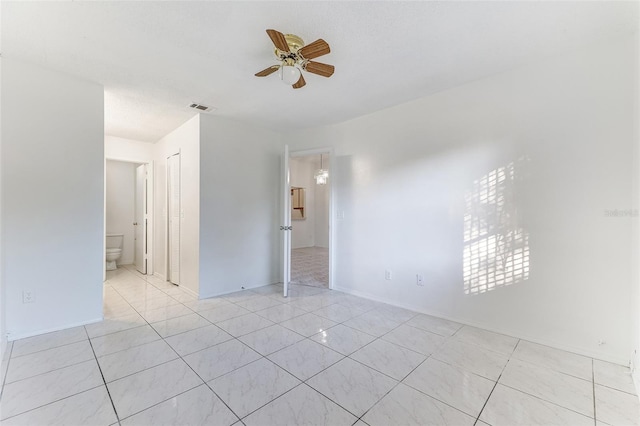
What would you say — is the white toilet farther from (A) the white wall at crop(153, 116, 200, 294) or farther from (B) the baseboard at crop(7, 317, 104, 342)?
(B) the baseboard at crop(7, 317, 104, 342)

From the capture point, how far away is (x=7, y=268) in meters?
2.39

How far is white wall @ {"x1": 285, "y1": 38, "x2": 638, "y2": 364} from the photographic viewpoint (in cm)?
211

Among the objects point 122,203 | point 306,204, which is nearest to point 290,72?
point 122,203

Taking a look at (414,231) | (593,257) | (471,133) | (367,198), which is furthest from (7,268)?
(593,257)

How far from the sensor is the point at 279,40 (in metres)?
1.80

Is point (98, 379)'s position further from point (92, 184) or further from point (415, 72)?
point (415, 72)

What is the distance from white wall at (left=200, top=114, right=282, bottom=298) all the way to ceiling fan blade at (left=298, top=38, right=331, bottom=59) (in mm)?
2245

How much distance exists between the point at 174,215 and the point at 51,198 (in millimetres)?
1733

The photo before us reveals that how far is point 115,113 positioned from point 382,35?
3573mm

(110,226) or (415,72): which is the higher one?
(415,72)

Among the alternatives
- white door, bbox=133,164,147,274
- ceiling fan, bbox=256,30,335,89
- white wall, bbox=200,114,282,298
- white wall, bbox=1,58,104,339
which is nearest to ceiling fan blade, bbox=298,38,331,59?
ceiling fan, bbox=256,30,335,89

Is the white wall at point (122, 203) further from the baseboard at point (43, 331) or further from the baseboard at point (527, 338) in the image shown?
the baseboard at point (527, 338)

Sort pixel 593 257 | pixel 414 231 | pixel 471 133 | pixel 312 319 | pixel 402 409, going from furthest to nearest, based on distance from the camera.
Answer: pixel 414 231 → pixel 312 319 → pixel 471 133 → pixel 593 257 → pixel 402 409

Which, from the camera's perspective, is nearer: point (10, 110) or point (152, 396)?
point (152, 396)
